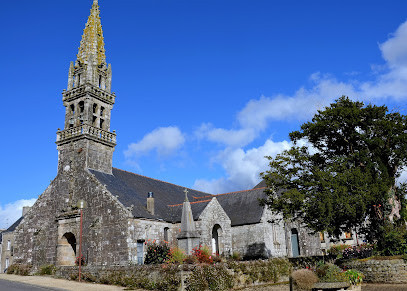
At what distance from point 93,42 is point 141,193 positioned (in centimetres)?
1354

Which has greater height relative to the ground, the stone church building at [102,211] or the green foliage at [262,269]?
the stone church building at [102,211]

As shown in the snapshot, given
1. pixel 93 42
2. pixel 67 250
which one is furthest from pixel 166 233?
pixel 93 42

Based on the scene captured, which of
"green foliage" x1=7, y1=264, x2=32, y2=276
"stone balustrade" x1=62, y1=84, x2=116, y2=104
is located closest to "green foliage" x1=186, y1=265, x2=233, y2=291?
"green foliage" x1=7, y1=264, x2=32, y2=276

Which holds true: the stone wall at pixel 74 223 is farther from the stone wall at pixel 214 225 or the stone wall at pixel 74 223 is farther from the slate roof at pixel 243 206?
the slate roof at pixel 243 206

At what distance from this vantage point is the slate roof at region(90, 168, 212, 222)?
24.2 metres

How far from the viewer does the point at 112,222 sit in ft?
73.9

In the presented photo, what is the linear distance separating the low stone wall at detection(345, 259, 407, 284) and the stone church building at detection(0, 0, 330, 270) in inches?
319

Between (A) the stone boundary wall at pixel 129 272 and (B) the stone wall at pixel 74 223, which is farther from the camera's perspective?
(B) the stone wall at pixel 74 223

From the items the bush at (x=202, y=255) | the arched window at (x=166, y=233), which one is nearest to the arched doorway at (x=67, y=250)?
Answer: the arched window at (x=166, y=233)

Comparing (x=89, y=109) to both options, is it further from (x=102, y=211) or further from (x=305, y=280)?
(x=305, y=280)

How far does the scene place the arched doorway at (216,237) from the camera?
26.9m

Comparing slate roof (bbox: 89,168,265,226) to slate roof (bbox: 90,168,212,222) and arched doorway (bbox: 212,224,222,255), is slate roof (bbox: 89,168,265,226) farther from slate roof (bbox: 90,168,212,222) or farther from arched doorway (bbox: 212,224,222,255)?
arched doorway (bbox: 212,224,222,255)

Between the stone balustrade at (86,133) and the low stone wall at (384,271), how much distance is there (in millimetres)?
19874

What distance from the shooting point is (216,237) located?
1078 inches
